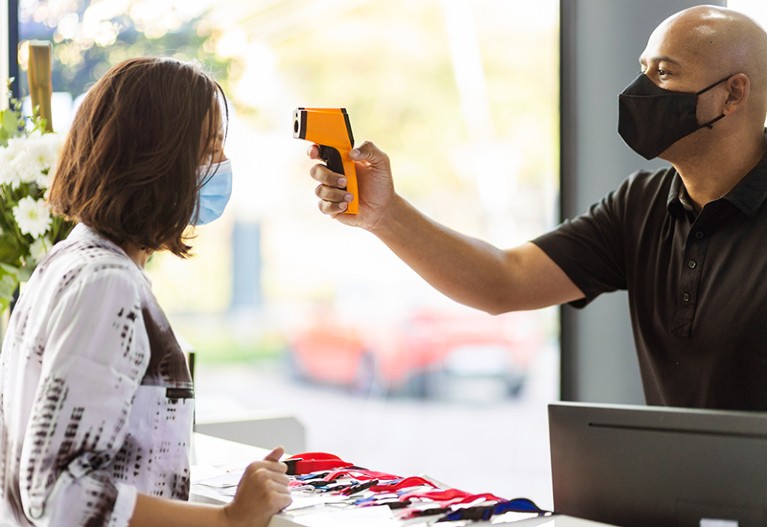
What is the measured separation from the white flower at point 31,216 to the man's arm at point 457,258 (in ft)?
2.05

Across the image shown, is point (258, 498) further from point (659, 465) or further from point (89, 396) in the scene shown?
point (659, 465)

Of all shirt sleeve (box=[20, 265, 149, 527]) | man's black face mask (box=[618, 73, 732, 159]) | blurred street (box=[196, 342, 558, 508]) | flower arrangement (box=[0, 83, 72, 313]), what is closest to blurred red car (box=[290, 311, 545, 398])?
blurred street (box=[196, 342, 558, 508])

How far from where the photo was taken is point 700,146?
2092mm

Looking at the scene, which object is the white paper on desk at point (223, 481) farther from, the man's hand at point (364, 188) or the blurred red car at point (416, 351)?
the blurred red car at point (416, 351)

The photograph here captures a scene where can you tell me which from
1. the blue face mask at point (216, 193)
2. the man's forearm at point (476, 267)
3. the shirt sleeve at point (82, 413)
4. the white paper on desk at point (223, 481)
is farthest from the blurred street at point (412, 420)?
the shirt sleeve at point (82, 413)

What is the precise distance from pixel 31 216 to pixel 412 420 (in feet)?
12.9

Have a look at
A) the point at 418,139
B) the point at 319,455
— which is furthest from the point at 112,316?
the point at 418,139

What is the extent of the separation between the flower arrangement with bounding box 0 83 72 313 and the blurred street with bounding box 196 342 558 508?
338cm

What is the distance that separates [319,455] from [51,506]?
632 mm

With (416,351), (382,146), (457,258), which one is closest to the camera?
(457,258)

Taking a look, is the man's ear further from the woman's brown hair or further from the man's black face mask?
the woman's brown hair

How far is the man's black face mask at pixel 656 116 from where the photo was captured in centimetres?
209

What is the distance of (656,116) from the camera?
6.91ft

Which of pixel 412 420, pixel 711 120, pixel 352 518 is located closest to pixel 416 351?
pixel 412 420
